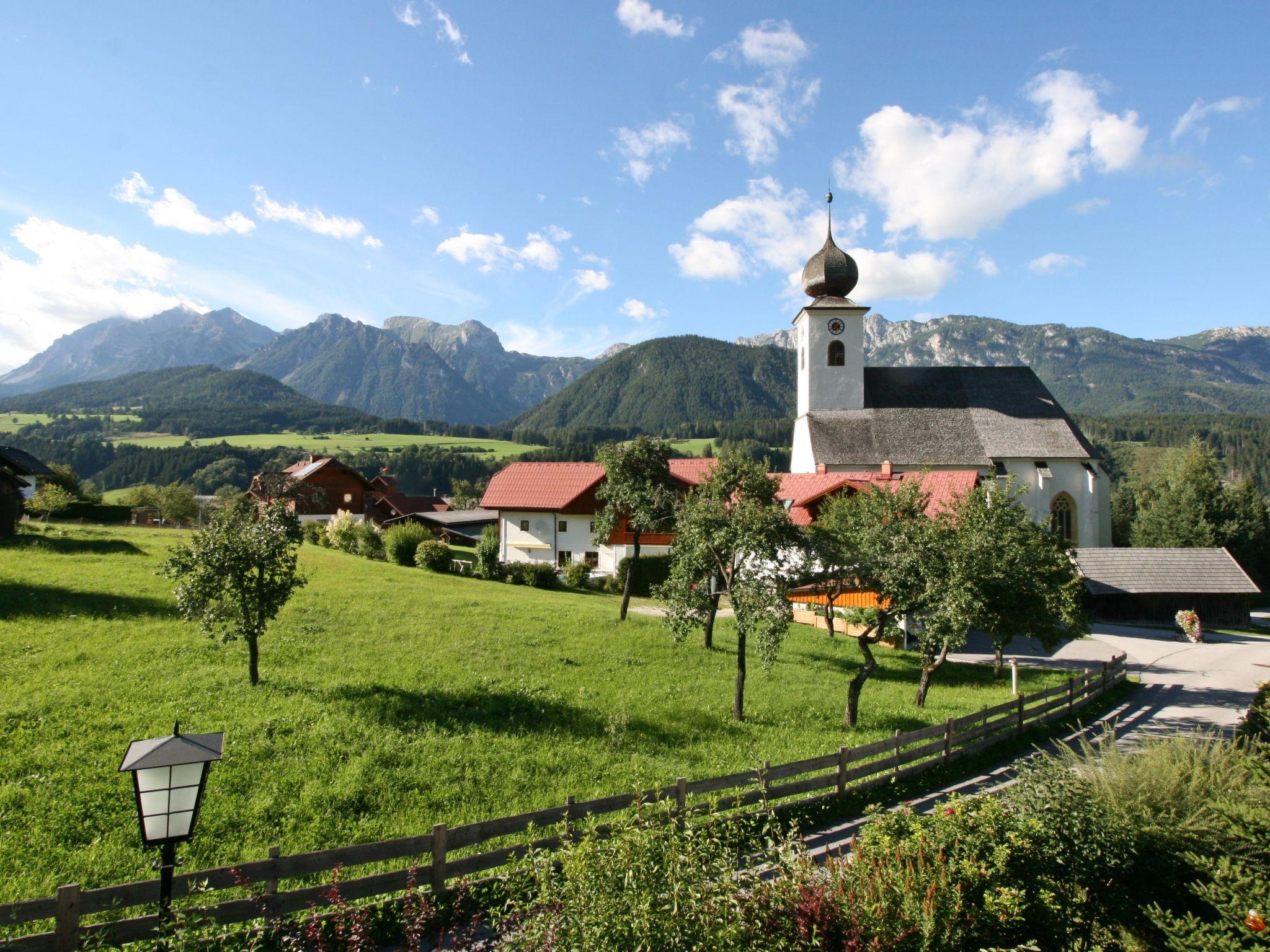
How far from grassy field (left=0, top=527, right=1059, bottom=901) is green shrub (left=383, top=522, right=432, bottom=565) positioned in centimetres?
1152

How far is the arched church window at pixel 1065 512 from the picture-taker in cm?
3691

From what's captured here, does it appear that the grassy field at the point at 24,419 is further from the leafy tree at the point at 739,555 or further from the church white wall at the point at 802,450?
the leafy tree at the point at 739,555

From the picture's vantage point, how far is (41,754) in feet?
28.1

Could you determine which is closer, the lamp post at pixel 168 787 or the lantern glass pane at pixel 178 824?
the lamp post at pixel 168 787

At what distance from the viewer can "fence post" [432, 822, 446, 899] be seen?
6516 millimetres

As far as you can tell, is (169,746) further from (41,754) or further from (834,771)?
(834,771)

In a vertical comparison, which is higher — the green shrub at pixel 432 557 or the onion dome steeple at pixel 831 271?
the onion dome steeple at pixel 831 271

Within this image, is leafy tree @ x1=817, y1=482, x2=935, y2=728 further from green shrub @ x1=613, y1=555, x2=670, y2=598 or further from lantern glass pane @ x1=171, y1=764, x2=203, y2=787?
green shrub @ x1=613, y1=555, x2=670, y2=598

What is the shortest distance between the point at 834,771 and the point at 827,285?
1426 inches

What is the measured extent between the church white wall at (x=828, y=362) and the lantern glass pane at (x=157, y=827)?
4010cm

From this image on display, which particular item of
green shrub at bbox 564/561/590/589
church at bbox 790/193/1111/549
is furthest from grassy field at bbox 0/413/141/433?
church at bbox 790/193/1111/549

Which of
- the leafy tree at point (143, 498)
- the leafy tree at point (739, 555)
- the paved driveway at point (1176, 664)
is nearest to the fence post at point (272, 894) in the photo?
the leafy tree at point (739, 555)

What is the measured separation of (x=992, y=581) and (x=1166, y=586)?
2745 cm

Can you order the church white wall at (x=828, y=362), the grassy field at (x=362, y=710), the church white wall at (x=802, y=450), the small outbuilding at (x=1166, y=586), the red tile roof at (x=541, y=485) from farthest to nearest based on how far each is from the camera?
the church white wall at (x=828, y=362) → the church white wall at (x=802, y=450) → the red tile roof at (x=541, y=485) → the small outbuilding at (x=1166, y=586) → the grassy field at (x=362, y=710)
